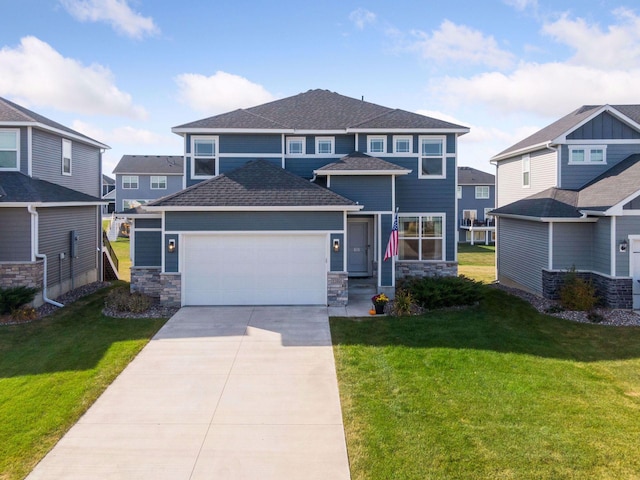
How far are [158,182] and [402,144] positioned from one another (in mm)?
35535

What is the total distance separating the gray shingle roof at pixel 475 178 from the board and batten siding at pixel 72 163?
33.4 meters

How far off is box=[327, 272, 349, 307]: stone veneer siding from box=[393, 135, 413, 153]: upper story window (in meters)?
5.60

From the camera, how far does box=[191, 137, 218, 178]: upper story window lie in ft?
56.1

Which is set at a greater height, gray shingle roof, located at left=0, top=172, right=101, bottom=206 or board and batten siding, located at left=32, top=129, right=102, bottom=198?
board and batten siding, located at left=32, top=129, right=102, bottom=198

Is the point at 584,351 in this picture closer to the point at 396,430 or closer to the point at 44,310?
the point at 396,430

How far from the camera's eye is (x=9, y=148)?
1567 centimetres

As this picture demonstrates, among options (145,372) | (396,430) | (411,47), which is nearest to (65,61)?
(411,47)

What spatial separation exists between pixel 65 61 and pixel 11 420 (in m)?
16.5

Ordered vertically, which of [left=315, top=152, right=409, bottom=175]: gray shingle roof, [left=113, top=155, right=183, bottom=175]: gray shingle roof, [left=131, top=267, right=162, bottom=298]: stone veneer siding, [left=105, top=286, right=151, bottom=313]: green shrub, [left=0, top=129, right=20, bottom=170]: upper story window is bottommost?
[left=105, top=286, right=151, bottom=313]: green shrub

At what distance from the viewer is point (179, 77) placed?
65.6 feet

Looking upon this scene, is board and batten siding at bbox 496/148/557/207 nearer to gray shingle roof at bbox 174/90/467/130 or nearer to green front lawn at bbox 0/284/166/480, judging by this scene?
gray shingle roof at bbox 174/90/467/130

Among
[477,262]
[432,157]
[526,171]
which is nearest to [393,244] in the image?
[432,157]

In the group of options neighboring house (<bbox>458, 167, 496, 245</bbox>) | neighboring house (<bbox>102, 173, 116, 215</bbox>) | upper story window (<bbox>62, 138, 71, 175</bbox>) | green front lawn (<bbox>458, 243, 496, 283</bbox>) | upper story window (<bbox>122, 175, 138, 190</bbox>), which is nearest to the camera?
upper story window (<bbox>62, 138, 71, 175</bbox>)

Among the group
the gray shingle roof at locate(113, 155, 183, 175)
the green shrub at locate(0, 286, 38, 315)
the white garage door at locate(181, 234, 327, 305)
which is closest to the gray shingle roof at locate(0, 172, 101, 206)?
the green shrub at locate(0, 286, 38, 315)
